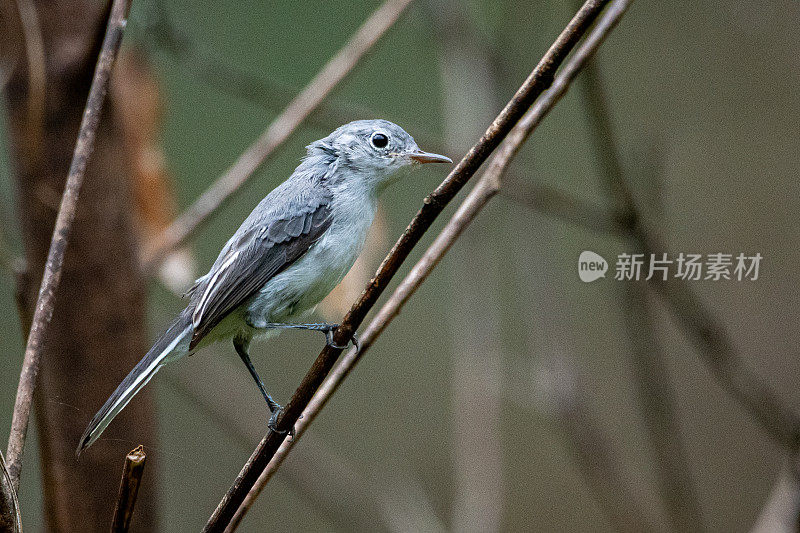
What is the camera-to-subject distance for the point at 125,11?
1.20 m

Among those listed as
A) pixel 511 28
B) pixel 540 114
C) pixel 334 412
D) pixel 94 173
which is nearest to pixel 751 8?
pixel 511 28

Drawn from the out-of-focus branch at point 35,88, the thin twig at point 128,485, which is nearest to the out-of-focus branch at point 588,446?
the thin twig at point 128,485

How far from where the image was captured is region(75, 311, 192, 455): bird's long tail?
2.94 feet

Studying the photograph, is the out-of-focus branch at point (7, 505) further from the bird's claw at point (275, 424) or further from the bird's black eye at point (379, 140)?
the bird's black eye at point (379, 140)

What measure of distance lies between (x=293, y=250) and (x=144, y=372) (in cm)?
31

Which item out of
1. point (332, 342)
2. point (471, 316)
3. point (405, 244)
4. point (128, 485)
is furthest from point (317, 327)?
point (471, 316)

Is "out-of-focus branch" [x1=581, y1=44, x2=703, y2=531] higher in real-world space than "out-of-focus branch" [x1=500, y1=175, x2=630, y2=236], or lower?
lower

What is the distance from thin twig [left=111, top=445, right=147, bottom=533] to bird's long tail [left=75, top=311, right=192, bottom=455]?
0.39ft

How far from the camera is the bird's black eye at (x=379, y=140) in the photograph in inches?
38.8

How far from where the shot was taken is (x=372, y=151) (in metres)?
1.00

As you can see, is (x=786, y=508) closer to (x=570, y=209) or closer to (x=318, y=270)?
(x=570, y=209)

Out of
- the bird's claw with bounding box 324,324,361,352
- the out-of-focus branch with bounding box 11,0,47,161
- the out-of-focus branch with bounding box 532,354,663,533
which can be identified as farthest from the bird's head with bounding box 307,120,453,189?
the out-of-focus branch with bounding box 532,354,663,533

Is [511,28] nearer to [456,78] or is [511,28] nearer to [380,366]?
[456,78]

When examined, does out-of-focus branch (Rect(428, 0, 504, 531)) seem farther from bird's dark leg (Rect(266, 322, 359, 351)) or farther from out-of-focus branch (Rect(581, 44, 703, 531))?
bird's dark leg (Rect(266, 322, 359, 351))
